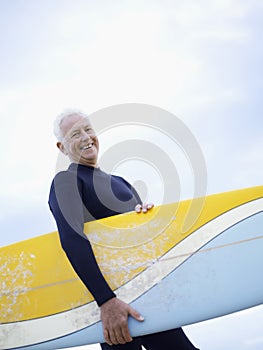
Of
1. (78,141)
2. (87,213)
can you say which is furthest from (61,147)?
(87,213)

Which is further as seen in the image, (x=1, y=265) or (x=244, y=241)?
(x=1, y=265)

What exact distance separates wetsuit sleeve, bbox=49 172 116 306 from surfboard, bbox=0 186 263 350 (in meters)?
0.14

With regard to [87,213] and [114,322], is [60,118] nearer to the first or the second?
[87,213]

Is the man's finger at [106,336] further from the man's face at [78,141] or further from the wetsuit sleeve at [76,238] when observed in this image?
the man's face at [78,141]

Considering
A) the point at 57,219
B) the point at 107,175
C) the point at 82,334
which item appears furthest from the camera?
the point at 107,175

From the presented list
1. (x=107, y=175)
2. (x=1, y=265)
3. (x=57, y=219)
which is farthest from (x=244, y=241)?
(x=1, y=265)

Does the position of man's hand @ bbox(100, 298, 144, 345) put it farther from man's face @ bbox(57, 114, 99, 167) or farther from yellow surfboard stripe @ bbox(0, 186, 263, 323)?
man's face @ bbox(57, 114, 99, 167)

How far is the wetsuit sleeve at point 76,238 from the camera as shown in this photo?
73.9 inches

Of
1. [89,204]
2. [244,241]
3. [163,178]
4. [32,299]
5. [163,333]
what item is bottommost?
[163,333]

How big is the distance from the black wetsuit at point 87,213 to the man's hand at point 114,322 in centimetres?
3

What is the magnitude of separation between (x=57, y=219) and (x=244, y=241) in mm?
835

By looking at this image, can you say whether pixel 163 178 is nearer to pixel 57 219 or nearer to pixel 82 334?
pixel 57 219

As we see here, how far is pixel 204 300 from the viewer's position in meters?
2.05

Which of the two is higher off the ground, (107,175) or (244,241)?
(107,175)
